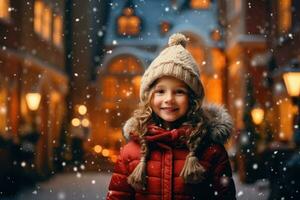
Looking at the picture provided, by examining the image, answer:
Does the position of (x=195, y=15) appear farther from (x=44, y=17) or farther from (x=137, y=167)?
(x=137, y=167)

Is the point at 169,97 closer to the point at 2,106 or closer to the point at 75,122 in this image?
the point at 2,106

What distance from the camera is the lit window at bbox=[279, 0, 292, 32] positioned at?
42.2ft

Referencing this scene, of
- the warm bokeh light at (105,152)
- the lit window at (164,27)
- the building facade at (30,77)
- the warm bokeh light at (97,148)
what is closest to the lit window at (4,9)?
the building facade at (30,77)

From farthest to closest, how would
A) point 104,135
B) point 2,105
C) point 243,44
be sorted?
point 104,135, point 243,44, point 2,105

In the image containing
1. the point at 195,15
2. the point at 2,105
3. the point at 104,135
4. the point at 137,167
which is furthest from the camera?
the point at 195,15

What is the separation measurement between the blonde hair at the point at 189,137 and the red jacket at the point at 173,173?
35mm

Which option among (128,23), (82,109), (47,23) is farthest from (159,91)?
(128,23)

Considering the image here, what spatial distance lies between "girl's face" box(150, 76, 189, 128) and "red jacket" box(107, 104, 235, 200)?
7cm

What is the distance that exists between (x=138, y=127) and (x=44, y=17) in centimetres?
1291

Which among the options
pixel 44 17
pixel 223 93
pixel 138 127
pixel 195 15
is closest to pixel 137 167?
pixel 138 127

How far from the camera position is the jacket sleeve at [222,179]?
2629 mm

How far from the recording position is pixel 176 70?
2678 millimetres

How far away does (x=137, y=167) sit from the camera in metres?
2.63

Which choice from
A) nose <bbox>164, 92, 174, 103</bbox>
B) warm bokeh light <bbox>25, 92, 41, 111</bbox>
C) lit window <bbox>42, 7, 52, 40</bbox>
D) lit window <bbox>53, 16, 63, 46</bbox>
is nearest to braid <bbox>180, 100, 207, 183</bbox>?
nose <bbox>164, 92, 174, 103</bbox>
